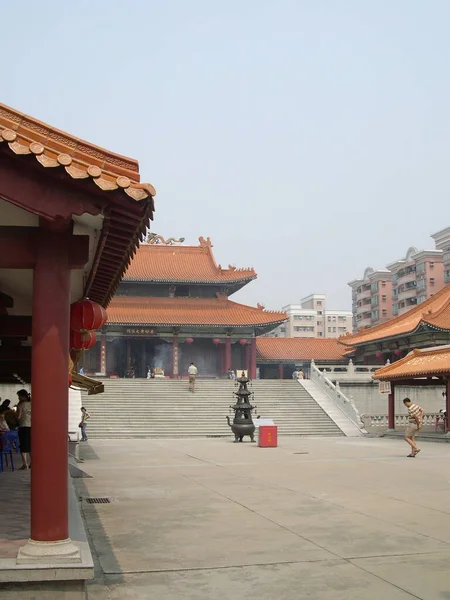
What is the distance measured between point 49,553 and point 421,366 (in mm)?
23081

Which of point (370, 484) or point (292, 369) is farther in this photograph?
point (292, 369)

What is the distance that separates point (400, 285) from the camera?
272ft

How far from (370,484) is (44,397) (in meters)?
8.18

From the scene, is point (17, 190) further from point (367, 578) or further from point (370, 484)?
point (370, 484)

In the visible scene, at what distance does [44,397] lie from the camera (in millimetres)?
5016

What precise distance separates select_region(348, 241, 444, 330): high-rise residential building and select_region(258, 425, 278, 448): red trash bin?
57.9 m

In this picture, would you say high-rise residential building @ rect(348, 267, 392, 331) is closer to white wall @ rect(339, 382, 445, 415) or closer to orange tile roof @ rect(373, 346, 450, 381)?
white wall @ rect(339, 382, 445, 415)

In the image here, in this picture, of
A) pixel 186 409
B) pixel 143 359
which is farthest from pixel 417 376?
pixel 143 359

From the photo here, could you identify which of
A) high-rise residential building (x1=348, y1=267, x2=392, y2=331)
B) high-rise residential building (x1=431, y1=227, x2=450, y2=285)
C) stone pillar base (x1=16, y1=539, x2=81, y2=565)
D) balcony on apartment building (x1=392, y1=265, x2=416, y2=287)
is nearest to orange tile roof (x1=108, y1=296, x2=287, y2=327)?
high-rise residential building (x1=431, y1=227, x2=450, y2=285)

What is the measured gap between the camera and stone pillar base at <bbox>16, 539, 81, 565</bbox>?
15.4 ft

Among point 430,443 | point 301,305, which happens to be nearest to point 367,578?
point 430,443

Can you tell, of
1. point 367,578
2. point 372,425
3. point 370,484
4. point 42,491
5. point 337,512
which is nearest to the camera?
point 42,491

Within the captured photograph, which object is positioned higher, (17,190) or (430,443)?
(17,190)

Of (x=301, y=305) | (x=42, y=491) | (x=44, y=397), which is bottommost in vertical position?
(x=42, y=491)
